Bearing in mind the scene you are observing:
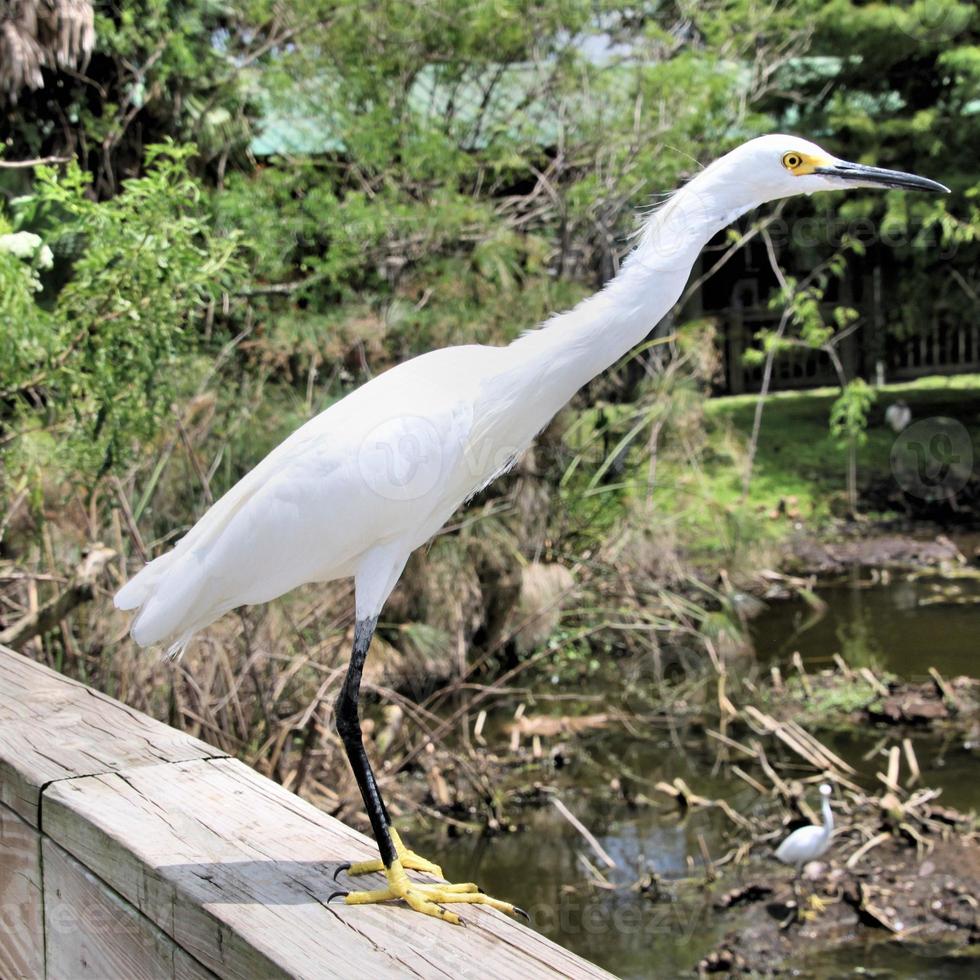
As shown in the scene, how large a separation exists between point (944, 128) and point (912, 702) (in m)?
8.84

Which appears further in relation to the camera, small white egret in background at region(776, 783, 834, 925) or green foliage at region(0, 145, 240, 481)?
small white egret in background at region(776, 783, 834, 925)

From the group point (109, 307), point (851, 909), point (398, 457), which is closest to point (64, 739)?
point (398, 457)

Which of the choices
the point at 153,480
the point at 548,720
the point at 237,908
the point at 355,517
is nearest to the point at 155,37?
the point at 153,480

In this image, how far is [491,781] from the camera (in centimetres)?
662

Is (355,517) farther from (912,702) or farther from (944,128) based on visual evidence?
(944,128)

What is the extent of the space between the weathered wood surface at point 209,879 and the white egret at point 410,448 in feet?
0.92

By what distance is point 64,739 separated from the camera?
1.82 m

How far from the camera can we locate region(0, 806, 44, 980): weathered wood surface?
1.61 metres

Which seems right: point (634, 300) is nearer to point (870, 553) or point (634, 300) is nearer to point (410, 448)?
point (410, 448)

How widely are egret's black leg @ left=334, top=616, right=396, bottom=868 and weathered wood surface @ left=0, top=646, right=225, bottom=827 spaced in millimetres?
276

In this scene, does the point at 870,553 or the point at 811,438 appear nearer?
the point at 870,553

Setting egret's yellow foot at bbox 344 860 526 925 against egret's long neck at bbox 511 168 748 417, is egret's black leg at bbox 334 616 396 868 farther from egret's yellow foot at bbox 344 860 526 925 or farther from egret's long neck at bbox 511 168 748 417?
egret's long neck at bbox 511 168 748 417

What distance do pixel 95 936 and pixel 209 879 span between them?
225 mm

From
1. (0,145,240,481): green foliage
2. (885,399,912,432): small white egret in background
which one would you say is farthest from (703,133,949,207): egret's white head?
(885,399,912,432): small white egret in background
